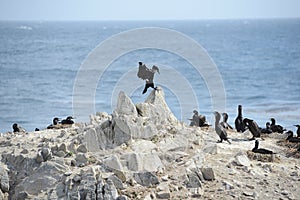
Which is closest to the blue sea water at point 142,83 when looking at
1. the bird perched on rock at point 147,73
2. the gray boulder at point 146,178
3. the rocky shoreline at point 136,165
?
the bird perched on rock at point 147,73

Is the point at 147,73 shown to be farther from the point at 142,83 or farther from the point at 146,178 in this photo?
the point at 142,83

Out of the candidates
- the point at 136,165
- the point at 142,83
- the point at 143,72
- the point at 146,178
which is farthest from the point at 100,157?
the point at 142,83

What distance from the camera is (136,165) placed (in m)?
14.1

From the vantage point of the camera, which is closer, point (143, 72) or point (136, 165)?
point (136, 165)

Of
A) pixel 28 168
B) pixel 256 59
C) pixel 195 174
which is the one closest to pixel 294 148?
pixel 195 174

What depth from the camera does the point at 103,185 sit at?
13.1m

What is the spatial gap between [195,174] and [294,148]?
5.48 metres

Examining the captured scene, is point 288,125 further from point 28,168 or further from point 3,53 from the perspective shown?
point 3,53

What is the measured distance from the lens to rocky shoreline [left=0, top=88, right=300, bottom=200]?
528 inches

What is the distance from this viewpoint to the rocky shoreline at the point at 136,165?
1342 cm

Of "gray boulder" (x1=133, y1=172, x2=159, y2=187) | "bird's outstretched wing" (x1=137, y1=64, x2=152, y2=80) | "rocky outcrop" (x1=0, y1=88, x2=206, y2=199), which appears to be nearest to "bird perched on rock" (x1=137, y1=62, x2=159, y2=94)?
"bird's outstretched wing" (x1=137, y1=64, x2=152, y2=80)

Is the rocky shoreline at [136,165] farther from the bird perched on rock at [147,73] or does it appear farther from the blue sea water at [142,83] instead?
the blue sea water at [142,83]

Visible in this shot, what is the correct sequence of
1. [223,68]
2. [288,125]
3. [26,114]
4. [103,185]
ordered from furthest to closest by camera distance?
[223,68] < [26,114] < [288,125] < [103,185]

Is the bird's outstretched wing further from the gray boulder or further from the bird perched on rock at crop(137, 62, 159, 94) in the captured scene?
the gray boulder
